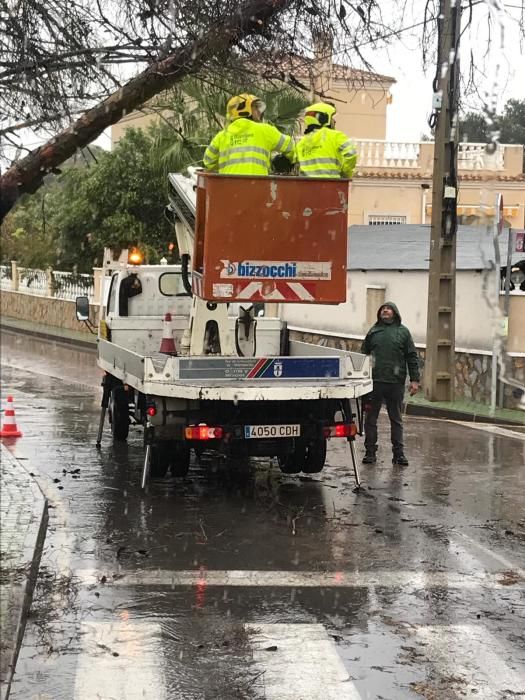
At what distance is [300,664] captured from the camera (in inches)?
231

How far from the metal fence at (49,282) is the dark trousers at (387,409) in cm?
2230

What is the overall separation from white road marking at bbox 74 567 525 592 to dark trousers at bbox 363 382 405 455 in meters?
4.50

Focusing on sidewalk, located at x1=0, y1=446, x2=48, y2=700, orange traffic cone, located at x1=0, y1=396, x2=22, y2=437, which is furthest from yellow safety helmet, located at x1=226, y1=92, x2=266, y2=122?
orange traffic cone, located at x1=0, y1=396, x2=22, y2=437

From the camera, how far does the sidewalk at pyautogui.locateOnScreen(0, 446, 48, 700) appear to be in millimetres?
5918

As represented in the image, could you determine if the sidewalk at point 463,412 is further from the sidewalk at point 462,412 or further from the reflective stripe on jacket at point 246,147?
the reflective stripe on jacket at point 246,147

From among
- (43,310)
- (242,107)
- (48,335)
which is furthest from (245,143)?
(43,310)

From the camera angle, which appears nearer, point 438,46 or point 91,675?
point 91,675

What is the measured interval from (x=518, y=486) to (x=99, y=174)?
22.1m

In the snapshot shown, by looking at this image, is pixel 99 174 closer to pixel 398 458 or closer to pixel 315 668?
pixel 398 458

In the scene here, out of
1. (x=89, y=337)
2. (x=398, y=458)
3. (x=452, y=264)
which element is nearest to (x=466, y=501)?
(x=398, y=458)

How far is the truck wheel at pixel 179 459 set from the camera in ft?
35.0

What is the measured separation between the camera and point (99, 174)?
31.2 meters

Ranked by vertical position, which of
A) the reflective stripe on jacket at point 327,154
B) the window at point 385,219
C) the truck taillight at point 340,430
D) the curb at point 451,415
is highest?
the window at point 385,219

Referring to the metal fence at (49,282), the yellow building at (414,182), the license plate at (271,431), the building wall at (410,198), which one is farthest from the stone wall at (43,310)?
the license plate at (271,431)
